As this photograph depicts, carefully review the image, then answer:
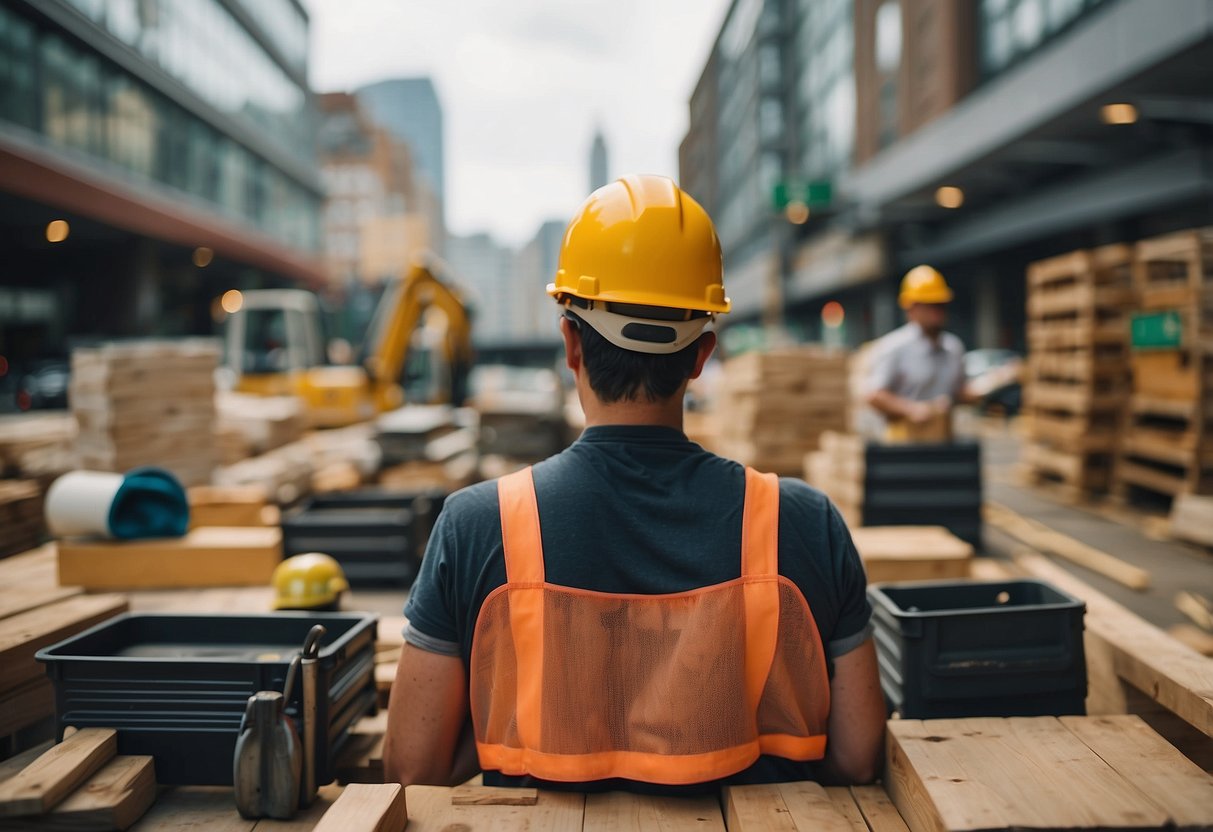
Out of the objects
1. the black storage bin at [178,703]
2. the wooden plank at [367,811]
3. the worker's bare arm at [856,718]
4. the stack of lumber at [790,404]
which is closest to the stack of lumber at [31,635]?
the black storage bin at [178,703]

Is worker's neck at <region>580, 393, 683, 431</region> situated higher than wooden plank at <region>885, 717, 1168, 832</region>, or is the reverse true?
worker's neck at <region>580, 393, 683, 431</region>

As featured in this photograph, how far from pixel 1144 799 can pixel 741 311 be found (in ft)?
195

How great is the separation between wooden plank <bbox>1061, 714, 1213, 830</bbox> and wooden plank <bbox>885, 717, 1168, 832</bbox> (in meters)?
0.03

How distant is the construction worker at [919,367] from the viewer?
6.77m

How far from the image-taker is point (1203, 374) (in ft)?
25.0

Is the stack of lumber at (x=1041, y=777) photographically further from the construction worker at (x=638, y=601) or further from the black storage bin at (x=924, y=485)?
the black storage bin at (x=924, y=485)

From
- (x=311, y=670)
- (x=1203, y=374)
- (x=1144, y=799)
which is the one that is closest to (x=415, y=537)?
(x=311, y=670)

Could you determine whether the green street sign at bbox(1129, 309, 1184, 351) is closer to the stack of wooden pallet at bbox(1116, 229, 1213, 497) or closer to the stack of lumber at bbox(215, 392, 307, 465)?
the stack of wooden pallet at bbox(1116, 229, 1213, 497)

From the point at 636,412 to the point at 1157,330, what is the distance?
8.07 m

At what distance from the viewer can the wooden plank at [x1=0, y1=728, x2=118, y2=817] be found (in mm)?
1799

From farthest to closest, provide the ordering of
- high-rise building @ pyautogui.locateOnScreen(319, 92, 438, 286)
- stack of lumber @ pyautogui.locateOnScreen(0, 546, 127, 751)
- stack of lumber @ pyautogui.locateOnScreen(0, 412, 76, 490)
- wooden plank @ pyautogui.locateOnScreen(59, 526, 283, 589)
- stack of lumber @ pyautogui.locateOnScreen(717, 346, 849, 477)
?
high-rise building @ pyautogui.locateOnScreen(319, 92, 438, 286) < stack of lumber @ pyautogui.locateOnScreen(717, 346, 849, 477) < stack of lumber @ pyautogui.locateOnScreen(0, 412, 76, 490) < wooden plank @ pyautogui.locateOnScreen(59, 526, 283, 589) < stack of lumber @ pyautogui.locateOnScreen(0, 546, 127, 751)

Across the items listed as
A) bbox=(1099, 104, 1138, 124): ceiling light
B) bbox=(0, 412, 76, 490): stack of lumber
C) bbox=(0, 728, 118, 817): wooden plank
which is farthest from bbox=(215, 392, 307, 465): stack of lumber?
bbox=(1099, 104, 1138, 124): ceiling light

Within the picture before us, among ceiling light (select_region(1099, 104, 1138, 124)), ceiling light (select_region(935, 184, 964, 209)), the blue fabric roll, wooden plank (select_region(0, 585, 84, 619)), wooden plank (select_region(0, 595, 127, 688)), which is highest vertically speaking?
ceiling light (select_region(935, 184, 964, 209))

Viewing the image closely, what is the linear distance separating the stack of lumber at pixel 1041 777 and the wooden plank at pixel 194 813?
5.06 ft
